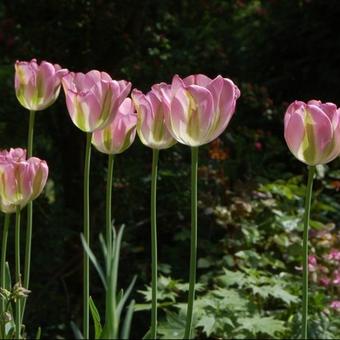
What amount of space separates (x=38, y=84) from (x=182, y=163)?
292cm

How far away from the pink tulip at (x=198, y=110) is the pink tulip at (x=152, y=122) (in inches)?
1.8

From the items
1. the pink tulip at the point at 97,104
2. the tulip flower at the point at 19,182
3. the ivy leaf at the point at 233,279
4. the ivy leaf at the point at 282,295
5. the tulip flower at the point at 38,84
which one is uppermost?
the tulip flower at the point at 38,84

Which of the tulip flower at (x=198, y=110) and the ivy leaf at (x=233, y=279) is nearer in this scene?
the tulip flower at (x=198, y=110)

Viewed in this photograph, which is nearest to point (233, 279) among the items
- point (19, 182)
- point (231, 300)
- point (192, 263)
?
point (231, 300)

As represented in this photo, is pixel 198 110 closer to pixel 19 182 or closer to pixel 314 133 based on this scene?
pixel 314 133

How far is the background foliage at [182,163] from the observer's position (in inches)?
139

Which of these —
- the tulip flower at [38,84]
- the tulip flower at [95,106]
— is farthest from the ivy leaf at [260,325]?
the tulip flower at [95,106]

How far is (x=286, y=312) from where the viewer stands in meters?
3.18

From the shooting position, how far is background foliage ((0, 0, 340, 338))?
352 centimetres

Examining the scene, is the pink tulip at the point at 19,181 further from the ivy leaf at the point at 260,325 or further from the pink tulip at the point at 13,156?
the ivy leaf at the point at 260,325

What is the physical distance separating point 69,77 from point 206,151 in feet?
9.99

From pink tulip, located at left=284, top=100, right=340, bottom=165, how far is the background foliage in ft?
6.26

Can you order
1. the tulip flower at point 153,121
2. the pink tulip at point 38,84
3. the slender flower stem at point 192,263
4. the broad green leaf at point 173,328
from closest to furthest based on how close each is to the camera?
1. the slender flower stem at point 192,263
2. the tulip flower at point 153,121
3. the pink tulip at point 38,84
4. the broad green leaf at point 173,328

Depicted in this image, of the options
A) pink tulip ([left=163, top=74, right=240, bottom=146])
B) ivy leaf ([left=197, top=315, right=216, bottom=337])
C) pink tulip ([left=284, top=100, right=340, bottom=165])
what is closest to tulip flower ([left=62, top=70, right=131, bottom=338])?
pink tulip ([left=163, top=74, right=240, bottom=146])
